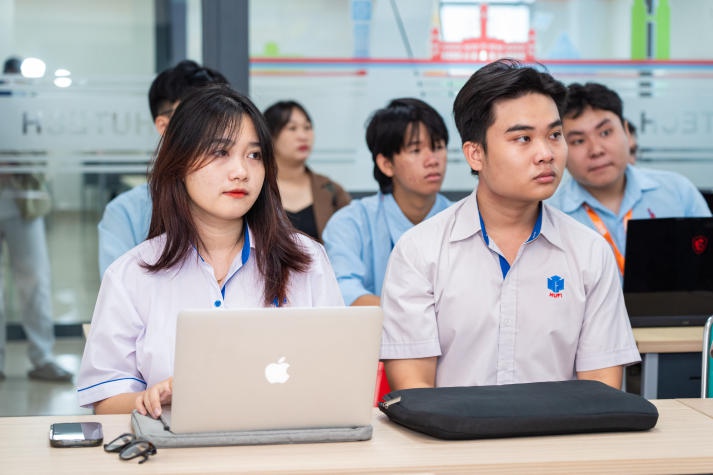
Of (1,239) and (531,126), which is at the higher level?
(531,126)

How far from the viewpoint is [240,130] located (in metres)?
2.38

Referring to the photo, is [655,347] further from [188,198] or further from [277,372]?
[277,372]

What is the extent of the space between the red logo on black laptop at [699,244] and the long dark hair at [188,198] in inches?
54.0

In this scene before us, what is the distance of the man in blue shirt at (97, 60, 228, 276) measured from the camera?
11.4 ft

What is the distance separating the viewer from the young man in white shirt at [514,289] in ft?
8.29

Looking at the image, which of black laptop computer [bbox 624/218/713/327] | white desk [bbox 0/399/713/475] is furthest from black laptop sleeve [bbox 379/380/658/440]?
black laptop computer [bbox 624/218/713/327]

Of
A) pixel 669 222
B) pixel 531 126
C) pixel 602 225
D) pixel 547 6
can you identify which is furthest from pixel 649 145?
pixel 531 126

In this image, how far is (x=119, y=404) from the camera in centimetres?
224

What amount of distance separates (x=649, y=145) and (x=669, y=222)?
2382 millimetres

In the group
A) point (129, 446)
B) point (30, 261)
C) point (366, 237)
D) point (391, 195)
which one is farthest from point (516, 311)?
point (30, 261)

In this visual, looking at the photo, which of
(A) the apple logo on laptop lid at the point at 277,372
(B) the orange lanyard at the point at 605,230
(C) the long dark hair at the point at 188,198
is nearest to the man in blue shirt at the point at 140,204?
(C) the long dark hair at the point at 188,198

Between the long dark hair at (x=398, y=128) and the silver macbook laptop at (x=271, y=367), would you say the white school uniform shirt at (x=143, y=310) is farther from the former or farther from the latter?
the long dark hair at (x=398, y=128)

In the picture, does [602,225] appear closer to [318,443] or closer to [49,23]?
[318,443]

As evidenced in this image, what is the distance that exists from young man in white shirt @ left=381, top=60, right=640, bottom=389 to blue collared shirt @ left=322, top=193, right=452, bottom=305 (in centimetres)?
102
